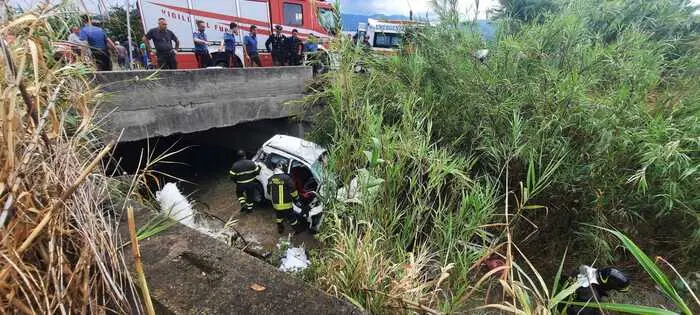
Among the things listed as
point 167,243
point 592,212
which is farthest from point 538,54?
point 167,243

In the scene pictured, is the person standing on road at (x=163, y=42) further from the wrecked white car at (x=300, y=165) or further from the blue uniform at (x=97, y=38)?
the wrecked white car at (x=300, y=165)

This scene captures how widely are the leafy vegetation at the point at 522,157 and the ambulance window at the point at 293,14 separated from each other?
25.8 feet

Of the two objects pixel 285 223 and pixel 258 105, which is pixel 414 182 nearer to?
pixel 285 223

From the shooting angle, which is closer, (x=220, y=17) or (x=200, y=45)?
(x=200, y=45)

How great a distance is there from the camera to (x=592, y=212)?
3.46 meters

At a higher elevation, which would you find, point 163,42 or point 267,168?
point 163,42

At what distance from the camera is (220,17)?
33.7ft

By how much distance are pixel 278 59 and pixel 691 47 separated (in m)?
8.58

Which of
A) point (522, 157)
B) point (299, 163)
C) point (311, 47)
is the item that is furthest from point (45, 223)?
point (311, 47)

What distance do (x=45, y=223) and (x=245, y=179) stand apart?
4.77 metres

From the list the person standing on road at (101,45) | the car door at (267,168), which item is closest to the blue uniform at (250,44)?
the person standing on road at (101,45)

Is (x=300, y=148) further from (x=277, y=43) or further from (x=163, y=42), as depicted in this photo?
(x=277, y=43)

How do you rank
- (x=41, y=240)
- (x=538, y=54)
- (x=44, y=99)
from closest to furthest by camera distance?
1. (x=41, y=240)
2. (x=44, y=99)
3. (x=538, y=54)

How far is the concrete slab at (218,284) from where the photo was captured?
1.36 metres
